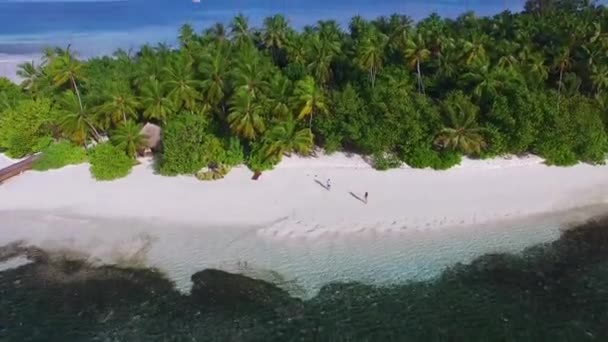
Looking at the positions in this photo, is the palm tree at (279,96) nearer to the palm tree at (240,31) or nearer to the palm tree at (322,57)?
the palm tree at (322,57)

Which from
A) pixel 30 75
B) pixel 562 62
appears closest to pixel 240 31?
pixel 30 75

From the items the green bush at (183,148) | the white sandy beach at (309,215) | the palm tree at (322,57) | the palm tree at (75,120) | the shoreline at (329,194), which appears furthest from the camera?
the palm tree at (322,57)

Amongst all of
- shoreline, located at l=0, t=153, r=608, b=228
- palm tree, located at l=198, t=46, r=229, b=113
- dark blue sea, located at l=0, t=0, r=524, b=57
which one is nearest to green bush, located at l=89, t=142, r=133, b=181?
shoreline, located at l=0, t=153, r=608, b=228

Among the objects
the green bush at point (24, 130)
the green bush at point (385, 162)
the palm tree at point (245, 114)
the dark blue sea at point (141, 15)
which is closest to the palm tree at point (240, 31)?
the palm tree at point (245, 114)

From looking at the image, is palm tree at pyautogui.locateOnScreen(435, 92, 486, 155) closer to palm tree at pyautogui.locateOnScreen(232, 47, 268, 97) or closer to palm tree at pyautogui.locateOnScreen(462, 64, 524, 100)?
palm tree at pyautogui.locateOnScreen(462, 64, 524, 100)

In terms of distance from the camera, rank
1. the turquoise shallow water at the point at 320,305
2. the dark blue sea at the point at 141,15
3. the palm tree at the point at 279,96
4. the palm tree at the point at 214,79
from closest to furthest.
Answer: the turquoise shallow water at the point at 320,305, the palm tree at the point at 279,96, the palm tree at the point at 214,79, the dark blue sea at the point at 141,15
